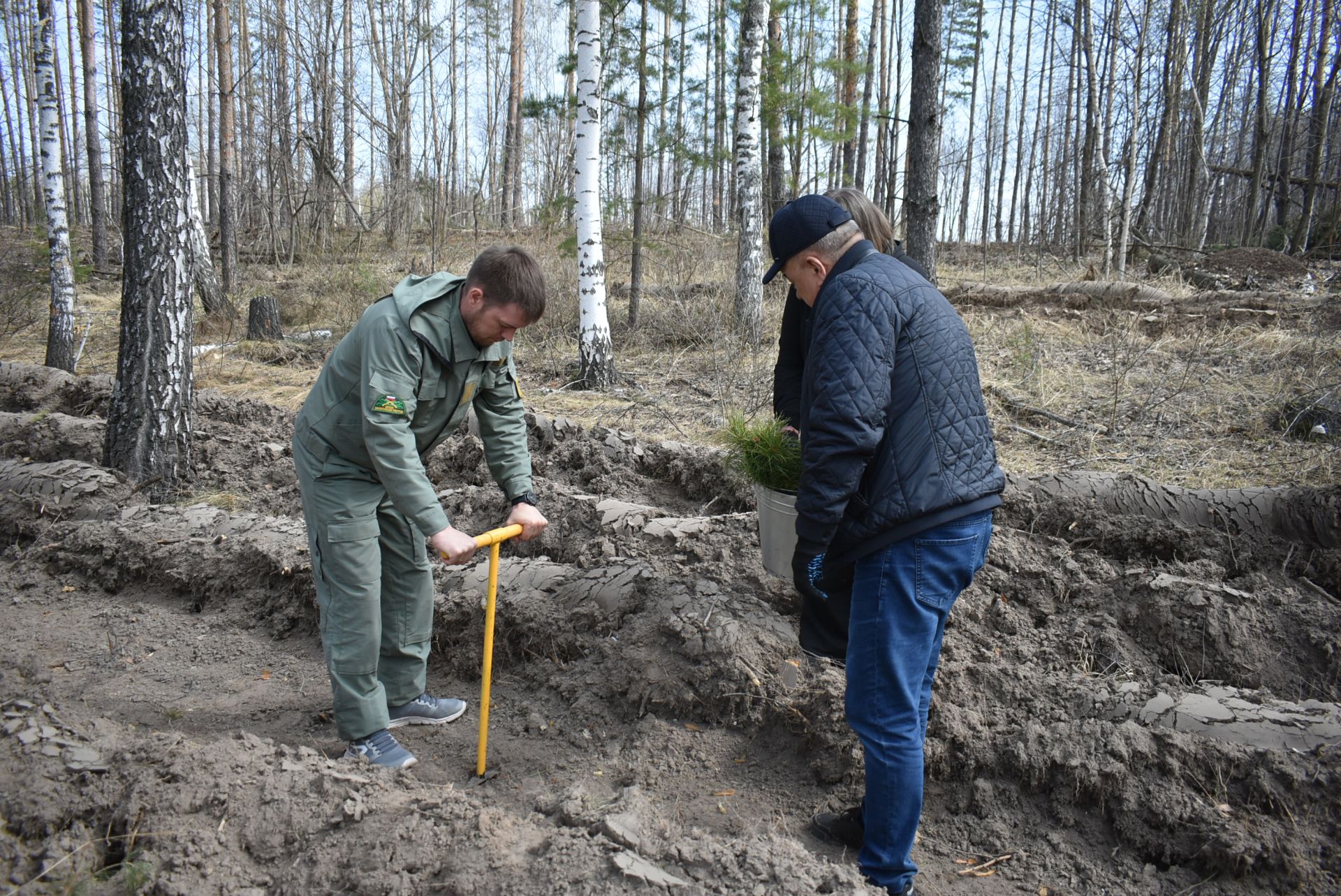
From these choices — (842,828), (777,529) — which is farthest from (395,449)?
(842,828)

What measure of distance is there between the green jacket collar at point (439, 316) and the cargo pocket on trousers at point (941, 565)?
162 cm

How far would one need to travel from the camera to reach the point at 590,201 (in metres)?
8.55

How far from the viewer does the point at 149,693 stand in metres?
3.71

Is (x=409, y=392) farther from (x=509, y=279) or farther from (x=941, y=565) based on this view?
(x=941, y=565)

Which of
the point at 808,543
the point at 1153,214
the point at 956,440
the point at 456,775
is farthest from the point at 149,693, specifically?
the point at 1153,214

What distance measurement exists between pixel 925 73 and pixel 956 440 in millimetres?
4638

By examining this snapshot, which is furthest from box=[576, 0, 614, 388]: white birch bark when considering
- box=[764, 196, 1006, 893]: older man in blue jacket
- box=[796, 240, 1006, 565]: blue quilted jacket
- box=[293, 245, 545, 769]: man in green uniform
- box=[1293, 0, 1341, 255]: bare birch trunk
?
box=[1293, 0, 1341, 255]: bare birch trunk

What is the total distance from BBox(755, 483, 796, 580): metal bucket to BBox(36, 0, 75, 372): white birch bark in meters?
9.23

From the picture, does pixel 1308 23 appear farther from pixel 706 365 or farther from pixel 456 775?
pixel 456 775

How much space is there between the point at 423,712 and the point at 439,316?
5.68 ft

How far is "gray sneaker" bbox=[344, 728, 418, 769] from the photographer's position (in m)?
3.01

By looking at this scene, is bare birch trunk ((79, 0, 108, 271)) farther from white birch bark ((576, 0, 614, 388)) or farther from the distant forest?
white birch bark ((576, 0, 614, 388))

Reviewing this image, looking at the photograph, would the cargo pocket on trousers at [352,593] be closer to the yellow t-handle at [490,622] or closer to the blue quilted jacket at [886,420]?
the yellow t-handle at [490,622]

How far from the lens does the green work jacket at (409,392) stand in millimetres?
2678
